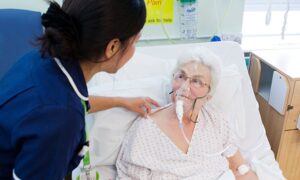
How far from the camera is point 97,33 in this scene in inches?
29.5

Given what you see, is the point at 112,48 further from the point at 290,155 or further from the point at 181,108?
the point at 290,155

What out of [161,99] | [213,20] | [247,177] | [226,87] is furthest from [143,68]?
[247,177]

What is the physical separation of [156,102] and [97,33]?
2.77 ft

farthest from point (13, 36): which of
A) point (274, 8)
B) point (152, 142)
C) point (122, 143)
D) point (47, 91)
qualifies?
point (274, 8)

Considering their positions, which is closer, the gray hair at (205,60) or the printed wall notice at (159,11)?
the gray hair at (205,60)

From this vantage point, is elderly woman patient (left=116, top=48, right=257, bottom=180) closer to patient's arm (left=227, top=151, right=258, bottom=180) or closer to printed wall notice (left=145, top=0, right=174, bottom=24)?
patient's arm (left=227, top=151, right=258, bottom=180)

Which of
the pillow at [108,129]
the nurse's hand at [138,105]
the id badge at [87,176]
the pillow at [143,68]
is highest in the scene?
the pillow at [143,68]

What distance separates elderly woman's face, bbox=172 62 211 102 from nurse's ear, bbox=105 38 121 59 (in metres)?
0.66

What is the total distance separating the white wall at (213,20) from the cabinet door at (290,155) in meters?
0.78

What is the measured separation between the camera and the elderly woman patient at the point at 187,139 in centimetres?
138

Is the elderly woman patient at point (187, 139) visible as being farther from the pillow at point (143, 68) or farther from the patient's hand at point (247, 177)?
the pillow at point (143, 68)

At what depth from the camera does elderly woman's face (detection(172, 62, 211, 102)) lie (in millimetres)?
1433

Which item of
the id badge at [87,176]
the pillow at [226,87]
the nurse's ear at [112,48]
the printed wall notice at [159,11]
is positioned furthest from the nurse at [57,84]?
Result: the printed wall notice at [159,11]

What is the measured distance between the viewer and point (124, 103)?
144 centimetres
